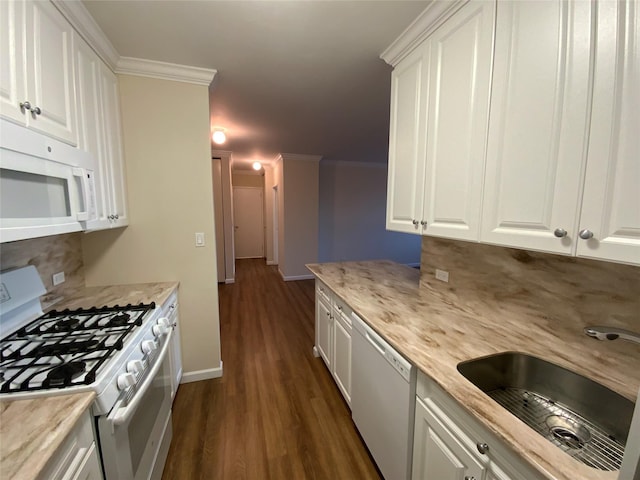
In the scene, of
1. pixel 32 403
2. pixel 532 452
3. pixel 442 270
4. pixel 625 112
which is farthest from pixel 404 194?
pixel 32 403

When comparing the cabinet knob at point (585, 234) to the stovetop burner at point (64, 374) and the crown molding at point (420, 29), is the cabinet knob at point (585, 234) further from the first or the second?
the stovetop burner at point (64, 374)

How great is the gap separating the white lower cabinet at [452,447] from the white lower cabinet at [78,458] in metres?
1.18

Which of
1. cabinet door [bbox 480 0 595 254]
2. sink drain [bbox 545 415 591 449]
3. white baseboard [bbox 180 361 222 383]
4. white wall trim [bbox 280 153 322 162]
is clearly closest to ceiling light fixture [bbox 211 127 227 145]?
white wall trim [bbox 280 153 322 162]

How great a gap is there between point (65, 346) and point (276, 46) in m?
1.95

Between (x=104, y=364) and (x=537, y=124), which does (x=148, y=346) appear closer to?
(x=104, y=364)

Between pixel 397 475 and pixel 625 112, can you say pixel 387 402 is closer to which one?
Answer: pixel 397 475

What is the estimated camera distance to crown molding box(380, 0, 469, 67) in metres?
1.29

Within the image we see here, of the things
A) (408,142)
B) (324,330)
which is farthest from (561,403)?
(324,330)

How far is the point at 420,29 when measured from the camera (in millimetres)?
1449

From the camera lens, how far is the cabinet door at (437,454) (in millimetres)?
850

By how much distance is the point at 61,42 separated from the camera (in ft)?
4.17

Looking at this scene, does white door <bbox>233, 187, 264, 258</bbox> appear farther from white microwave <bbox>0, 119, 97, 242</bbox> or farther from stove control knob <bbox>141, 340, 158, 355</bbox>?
stove control knob <bbox>141, 340, 158, 355</bbox>

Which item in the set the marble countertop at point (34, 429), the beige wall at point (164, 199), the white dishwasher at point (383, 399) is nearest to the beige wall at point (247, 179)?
the beige wall at point (164, 199)

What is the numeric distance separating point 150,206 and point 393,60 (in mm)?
2053
